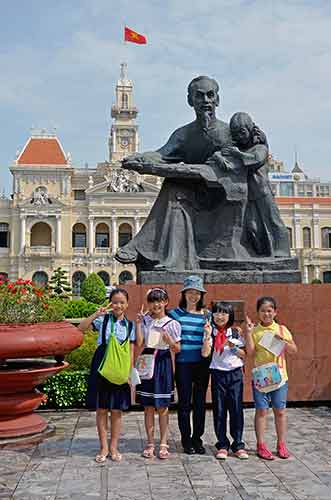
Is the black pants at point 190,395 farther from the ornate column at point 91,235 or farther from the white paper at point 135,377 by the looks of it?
the ornate column at point 91,235

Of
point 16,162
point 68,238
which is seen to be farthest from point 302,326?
point 16,162

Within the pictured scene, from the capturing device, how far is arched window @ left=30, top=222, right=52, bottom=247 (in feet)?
178

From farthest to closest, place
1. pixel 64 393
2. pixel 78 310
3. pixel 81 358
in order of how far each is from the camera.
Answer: pixel 78 310 → pixel 81 358 → pixel 64 393

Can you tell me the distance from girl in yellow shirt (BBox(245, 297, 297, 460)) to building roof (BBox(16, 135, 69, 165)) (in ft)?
174

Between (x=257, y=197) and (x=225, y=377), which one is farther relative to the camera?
(x=257, y=197)

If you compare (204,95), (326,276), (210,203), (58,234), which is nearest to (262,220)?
(210,203)

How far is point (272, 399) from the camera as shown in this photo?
4.17 m

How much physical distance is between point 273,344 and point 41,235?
172ft

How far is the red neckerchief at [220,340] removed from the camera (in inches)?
162

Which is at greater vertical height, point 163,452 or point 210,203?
point 210,203

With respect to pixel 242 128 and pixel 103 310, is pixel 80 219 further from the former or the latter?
pixel 103 310

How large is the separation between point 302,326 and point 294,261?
759 millimetres

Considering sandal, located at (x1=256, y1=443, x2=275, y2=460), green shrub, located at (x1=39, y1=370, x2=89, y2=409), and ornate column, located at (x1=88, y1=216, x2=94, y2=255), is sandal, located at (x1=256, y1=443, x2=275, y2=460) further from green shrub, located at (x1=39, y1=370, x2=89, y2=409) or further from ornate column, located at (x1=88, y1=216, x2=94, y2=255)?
ornate column, located at (x1=88, y1=216, x2=94, y2=255)

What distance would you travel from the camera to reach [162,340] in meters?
4.11
